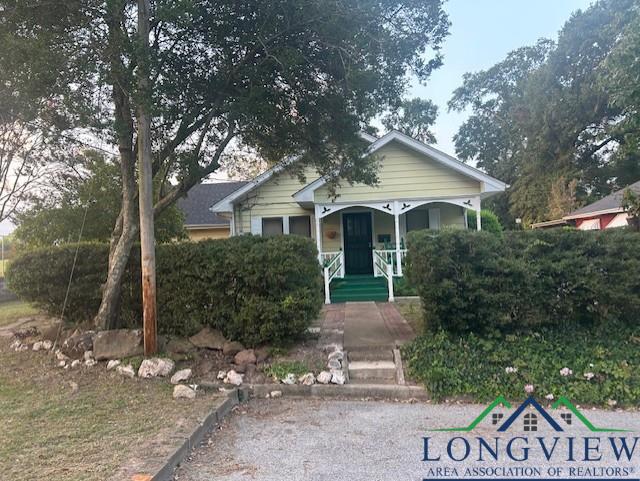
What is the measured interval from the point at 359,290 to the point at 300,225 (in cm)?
322

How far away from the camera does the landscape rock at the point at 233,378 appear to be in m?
5.18

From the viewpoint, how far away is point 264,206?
1271 centimetres

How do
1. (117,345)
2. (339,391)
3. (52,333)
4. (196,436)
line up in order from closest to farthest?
1. (196,436)
2. (339,391)
3. (117,345)
4. (52,333)

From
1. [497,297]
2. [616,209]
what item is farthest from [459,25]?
[616,209]

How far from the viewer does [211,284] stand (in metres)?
6.01

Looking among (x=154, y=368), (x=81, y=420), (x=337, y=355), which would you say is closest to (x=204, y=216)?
(x=154, y=368)

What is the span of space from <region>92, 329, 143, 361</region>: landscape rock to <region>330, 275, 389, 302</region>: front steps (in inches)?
214

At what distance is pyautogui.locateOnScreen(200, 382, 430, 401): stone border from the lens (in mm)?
4938

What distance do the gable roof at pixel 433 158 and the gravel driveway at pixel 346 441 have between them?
22.6 feet

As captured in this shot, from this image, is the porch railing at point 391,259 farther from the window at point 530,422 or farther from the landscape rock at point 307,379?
the window at point 530,422

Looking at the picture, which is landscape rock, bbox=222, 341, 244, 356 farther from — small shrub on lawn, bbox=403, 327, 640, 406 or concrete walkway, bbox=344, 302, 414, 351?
small shrub on lawn, bbox=403, 327, 640, 406

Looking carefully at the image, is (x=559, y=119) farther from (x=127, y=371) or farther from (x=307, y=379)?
(x=127, y=371)

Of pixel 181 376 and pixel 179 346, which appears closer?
pixel 181 376

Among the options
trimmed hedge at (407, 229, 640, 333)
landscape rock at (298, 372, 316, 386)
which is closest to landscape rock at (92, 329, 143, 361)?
landscape rock at (298, 372, 316, 386)
